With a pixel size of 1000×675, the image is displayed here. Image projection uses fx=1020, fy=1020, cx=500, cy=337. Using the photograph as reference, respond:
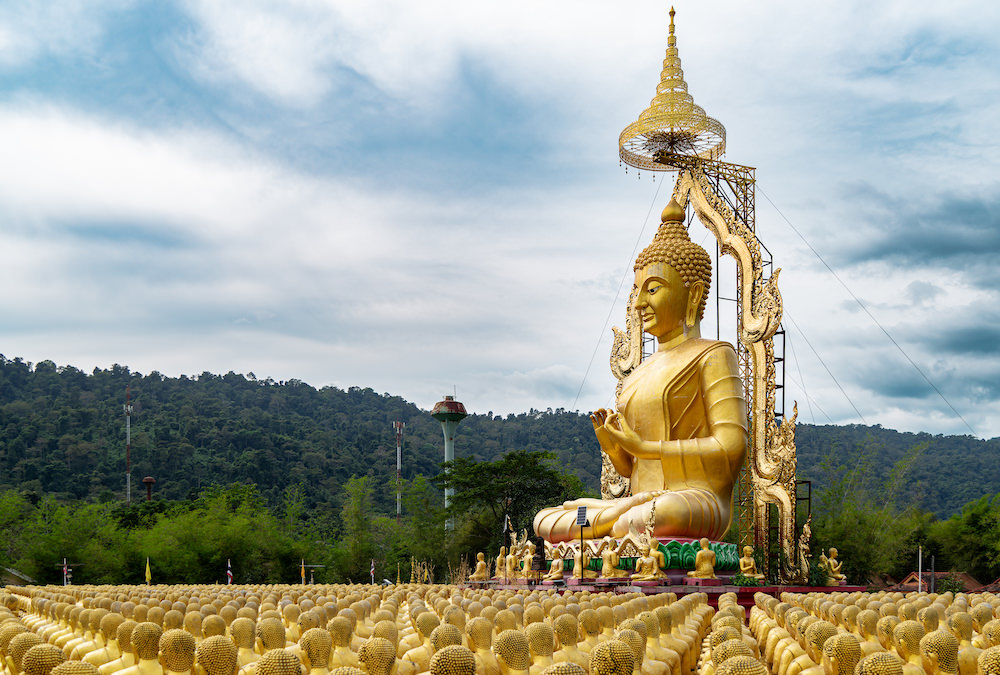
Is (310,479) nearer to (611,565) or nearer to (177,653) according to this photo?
(611,565)

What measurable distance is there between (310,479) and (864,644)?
4550cm

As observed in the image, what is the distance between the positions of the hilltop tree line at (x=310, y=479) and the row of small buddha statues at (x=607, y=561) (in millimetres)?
9593

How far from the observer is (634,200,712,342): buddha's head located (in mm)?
20156

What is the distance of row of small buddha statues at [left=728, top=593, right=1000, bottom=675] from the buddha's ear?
12.4 metres

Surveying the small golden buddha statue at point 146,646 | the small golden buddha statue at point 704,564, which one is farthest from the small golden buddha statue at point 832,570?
the small golden buddha statue at point 146,646

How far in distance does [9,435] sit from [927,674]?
49402 millimetres

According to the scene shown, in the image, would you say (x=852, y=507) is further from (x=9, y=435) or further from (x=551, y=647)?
(x=9, y=435)

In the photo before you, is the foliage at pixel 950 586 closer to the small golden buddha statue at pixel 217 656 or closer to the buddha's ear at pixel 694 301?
the buddha's ear at pixel 694 301

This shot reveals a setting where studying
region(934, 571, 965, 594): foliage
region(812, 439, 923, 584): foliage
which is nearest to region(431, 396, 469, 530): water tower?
region(812, 439, 923, 584): foliage

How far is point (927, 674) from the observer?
505 cm

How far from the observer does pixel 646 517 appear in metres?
17.0

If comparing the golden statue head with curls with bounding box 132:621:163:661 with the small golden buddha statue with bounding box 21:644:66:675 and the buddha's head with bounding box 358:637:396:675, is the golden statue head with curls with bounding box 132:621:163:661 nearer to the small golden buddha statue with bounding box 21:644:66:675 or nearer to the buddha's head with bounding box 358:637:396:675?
the small golden buddha statue with bounding box 21:644:66:675

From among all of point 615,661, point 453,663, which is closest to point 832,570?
point 615,661

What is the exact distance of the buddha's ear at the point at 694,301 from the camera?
20.3 metres
